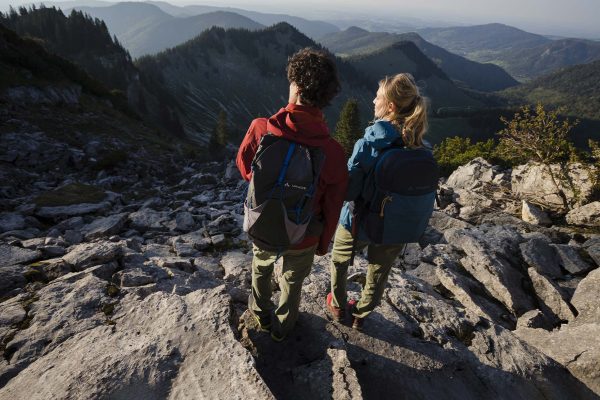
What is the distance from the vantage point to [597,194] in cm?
1370

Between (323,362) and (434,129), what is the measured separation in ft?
608

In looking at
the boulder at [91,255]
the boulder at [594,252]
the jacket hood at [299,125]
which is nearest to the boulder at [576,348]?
the boulder at [594,252]

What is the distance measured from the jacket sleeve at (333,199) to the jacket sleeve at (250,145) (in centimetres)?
99

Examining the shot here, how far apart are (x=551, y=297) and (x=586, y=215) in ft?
24.3

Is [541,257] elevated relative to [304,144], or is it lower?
lower

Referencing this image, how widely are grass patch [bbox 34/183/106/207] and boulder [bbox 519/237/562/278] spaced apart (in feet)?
50.9

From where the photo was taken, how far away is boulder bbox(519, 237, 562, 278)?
8758mm

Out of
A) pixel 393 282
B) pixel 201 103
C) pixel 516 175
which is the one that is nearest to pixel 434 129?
pixel 201 103

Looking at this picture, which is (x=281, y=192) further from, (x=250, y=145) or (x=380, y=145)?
(x=380, y=145)

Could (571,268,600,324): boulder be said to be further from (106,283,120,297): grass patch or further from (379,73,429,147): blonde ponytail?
(106,283,120,297): grass patch

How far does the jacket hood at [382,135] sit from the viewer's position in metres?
4.14

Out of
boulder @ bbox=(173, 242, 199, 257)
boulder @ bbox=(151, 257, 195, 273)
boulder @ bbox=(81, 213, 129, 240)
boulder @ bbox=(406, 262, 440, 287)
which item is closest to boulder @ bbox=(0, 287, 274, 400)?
boulder @ bbox=(151, 257, 195, 273)

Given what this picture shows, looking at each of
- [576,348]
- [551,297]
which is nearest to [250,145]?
[576,348]

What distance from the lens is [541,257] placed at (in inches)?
356
